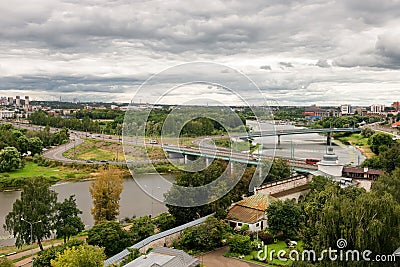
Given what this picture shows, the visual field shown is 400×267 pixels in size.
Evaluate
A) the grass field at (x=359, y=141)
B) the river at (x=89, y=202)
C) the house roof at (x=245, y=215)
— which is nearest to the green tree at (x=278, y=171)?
the river at (x=89, y=202)

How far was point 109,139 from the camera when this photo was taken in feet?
157

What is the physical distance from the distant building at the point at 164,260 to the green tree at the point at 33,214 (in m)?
4.68

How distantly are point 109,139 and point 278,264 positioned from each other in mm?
38331

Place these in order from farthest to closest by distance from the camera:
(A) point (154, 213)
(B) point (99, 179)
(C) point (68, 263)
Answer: (A) point (154, 213) → (B) point (99, 179) → (C) point (68, 263)

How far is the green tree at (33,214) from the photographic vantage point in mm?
13430

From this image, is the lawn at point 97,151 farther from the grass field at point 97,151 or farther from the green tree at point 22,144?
the green tree at point 22,144

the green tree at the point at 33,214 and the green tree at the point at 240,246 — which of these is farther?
the green tree at the point at 33,214

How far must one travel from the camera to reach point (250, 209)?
15961 millimetres

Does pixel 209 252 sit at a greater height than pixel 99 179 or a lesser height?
lesser

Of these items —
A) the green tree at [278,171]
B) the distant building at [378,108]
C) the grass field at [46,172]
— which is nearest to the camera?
the green tree at [278,171]

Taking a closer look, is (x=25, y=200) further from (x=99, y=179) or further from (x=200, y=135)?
(x=200, y=135)

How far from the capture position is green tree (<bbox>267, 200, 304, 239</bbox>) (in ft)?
47.2

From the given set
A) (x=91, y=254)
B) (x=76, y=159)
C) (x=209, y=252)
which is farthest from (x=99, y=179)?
(x=76, y=159)

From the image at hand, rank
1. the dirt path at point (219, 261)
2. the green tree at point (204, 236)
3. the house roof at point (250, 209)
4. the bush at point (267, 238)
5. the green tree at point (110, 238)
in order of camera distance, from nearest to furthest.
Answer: the dirt path at point (219, 261) → the green tree at point (110, 238) → the green tree at point (204, 236) → the bush at point (267, 238) → the house roof at point (250, 209)
